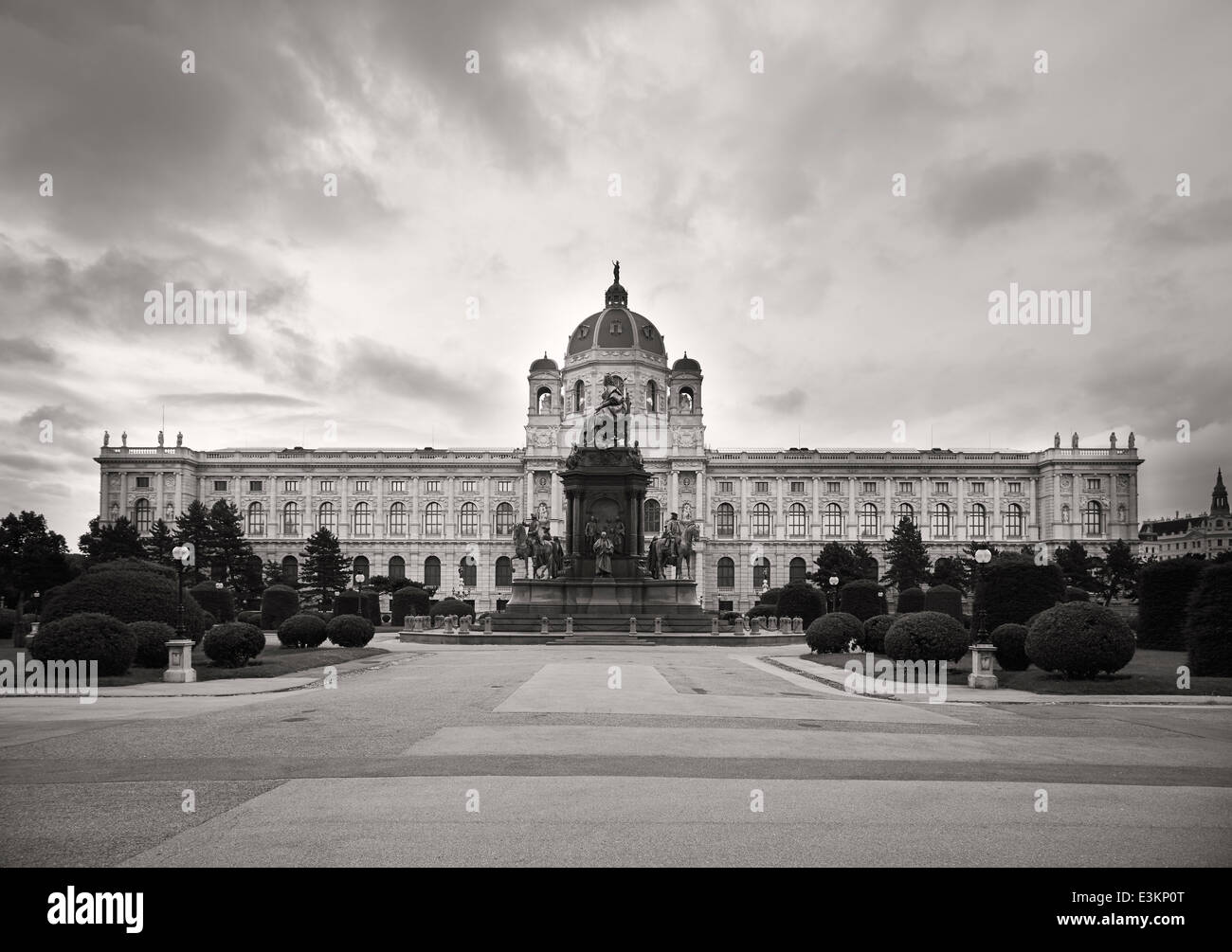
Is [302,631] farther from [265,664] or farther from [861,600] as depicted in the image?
[861,600]

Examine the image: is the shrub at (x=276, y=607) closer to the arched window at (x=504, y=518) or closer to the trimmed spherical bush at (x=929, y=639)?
the trimmed spherical bush at (x=929, y=639)

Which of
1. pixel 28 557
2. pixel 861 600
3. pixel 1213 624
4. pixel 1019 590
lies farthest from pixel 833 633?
pixel 28 557

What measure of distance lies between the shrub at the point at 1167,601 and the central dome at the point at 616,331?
90569 mm

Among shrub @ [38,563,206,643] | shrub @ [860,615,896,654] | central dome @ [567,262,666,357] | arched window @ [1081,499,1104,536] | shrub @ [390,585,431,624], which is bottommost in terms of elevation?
shrub @ [390,585,431,624]

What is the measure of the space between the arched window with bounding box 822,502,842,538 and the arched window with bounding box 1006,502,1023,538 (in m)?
19.6

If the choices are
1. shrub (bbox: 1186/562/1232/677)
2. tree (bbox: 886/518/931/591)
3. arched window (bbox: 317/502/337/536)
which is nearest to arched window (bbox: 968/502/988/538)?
tree (bbox: 886/518/931/591)

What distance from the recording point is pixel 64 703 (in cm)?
1850

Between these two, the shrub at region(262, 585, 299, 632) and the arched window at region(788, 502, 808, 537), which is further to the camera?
the arched window at region(788, 502, 808, 537)

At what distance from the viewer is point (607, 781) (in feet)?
34.5

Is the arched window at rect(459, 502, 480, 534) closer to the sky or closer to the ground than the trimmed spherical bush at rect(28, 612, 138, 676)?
closer to the sky

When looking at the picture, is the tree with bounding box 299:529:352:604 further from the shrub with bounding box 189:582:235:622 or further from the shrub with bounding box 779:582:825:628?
the shrub with bounding box 779:582:825:628

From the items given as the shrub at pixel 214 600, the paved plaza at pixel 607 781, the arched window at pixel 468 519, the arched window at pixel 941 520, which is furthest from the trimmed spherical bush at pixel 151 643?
the arched window at pixel 941 520

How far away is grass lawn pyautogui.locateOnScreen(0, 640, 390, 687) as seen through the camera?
2380 cm
